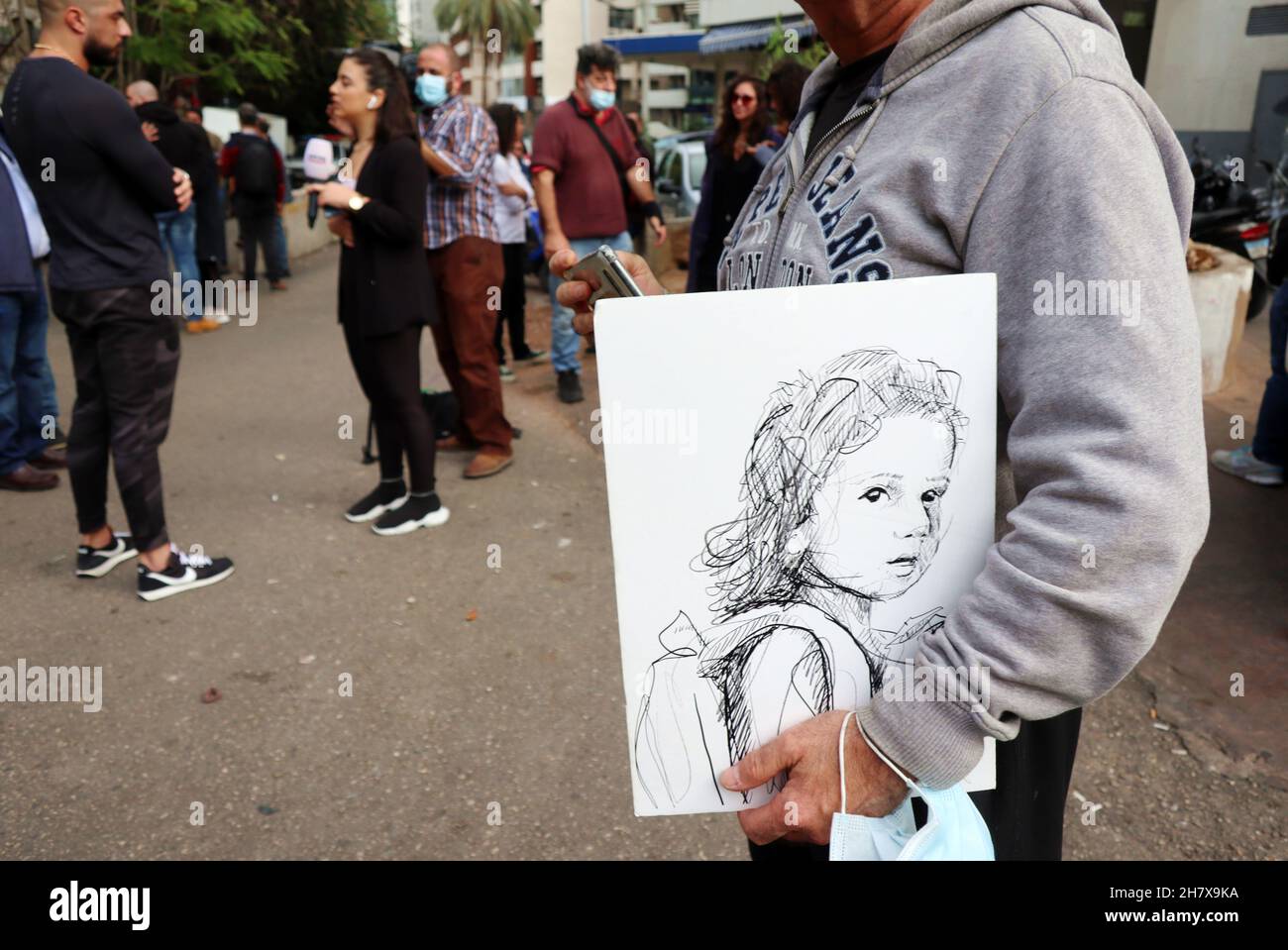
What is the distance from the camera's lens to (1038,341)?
1.04m

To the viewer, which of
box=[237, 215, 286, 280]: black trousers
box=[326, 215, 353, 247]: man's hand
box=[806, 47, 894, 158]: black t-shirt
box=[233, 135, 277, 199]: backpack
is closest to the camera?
box=[806, 47, 894, 158]: black t-shirt

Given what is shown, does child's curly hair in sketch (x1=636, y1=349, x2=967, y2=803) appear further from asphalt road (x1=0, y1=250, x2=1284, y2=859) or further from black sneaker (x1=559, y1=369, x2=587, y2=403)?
black sneaker (x1=559, y1=369, x2=587, y2=403)

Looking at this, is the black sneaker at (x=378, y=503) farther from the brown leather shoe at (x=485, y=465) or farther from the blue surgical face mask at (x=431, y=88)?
the blue surgical face mask at (x=431, y=88)

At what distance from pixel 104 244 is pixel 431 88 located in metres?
2.29

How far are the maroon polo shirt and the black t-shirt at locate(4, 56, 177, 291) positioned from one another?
9.24ft

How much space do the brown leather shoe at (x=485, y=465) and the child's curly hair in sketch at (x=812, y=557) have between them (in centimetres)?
434

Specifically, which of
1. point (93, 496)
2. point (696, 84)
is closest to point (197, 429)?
point (93, 496)

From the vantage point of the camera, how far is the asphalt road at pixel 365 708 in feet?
8.94

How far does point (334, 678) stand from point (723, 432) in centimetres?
275

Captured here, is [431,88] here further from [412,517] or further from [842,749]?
[842,749]

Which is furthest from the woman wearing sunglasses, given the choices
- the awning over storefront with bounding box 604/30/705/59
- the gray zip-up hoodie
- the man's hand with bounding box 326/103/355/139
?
the awning over storefront with bounding box 604/30/705/59

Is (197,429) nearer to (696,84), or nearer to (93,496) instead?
(93,496)

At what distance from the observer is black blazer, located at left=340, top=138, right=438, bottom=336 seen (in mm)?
4312

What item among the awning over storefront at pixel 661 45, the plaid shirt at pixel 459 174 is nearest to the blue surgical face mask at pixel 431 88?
the plaid shirt at pixel 459 174
